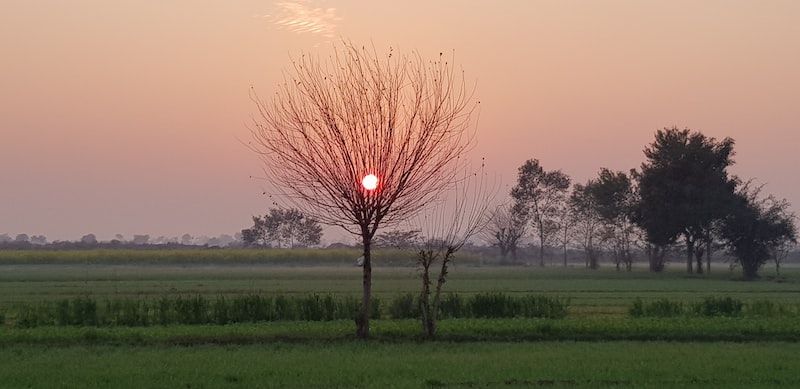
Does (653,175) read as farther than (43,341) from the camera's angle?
Yes

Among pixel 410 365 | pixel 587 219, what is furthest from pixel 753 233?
pixel 410 365

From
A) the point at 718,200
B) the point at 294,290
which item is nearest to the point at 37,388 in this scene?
the point at 294,290

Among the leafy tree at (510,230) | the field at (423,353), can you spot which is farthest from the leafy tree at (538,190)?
the field at (423,353)

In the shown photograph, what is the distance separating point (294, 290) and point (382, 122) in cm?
2880

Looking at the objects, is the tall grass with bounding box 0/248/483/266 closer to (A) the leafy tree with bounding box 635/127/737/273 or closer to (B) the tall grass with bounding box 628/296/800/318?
(A) the leafy tree with bounding box 635/127/737/273

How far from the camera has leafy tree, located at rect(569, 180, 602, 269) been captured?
452 ft

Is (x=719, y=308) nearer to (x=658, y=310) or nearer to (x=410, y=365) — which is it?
(x=658, y=310)

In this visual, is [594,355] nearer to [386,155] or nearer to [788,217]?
[386,155]

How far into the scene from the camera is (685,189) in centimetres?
9612

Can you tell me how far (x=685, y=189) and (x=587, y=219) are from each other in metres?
48.9

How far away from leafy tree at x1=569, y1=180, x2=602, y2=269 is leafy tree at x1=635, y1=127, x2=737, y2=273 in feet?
Result: 117

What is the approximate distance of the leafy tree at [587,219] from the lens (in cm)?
13775

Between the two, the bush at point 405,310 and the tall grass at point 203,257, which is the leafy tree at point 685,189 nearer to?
the tall grass at point 203,257

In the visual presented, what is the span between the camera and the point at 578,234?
5871 inches
